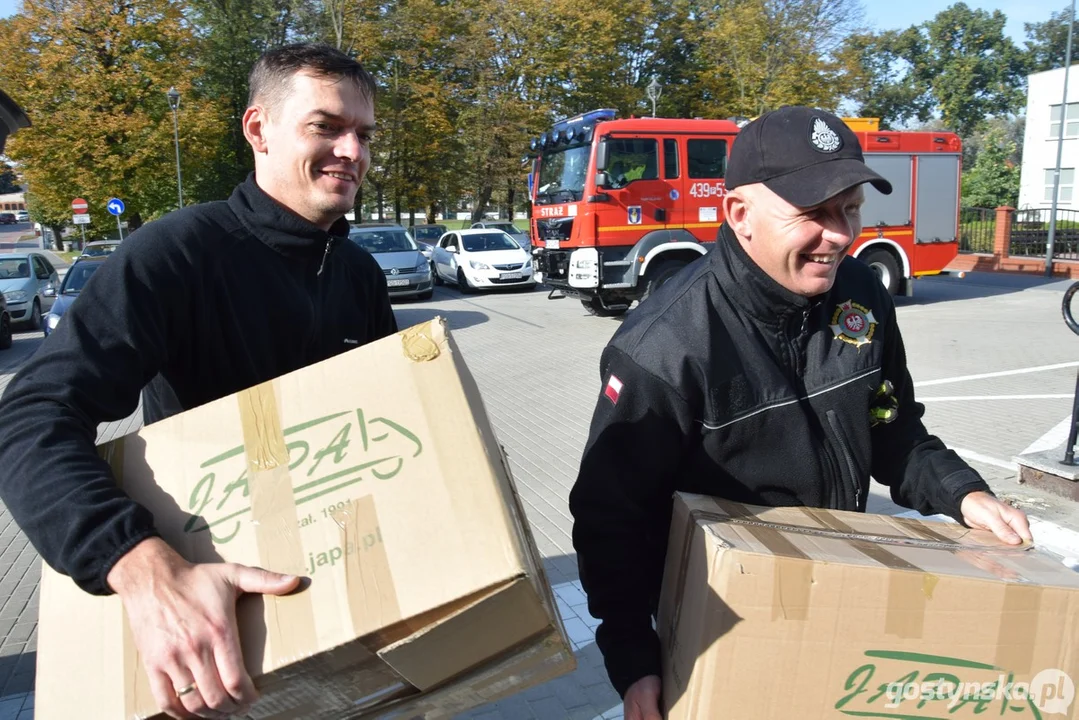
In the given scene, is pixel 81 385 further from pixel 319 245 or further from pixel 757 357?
pixel 757 357

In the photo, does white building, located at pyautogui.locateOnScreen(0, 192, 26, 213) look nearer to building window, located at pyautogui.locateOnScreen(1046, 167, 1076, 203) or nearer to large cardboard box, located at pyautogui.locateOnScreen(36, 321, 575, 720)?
building window, located at pyautogui.locateOnScreen(1046, 167, 1076, 203)

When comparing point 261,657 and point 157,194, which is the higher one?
point 157,194

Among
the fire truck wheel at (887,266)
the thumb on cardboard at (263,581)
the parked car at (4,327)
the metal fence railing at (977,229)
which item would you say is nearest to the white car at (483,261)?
the fire truck wheel at (887,266)

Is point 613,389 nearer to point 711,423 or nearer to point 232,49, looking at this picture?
point 711,423

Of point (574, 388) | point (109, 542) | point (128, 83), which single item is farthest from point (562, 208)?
point (128, 83)

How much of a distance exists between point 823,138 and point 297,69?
3.76 ft

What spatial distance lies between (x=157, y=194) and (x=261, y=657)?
99.5 feet

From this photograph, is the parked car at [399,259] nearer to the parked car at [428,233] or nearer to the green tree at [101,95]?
the green tree at [101,95]

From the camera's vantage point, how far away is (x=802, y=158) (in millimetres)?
1662

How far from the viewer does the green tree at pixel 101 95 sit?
24.2m

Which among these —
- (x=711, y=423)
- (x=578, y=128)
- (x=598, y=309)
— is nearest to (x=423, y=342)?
(x=711, y=423)

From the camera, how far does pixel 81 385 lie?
1261 millimetres

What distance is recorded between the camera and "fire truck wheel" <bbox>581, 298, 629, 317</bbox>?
13.2 m

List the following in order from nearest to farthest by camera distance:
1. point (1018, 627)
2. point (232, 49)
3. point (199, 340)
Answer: point (1018, 627)
point (199, 340)
point (232, 49)
